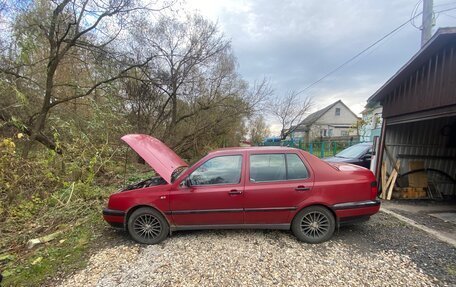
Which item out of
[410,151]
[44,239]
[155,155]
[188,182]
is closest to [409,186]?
[410,151]

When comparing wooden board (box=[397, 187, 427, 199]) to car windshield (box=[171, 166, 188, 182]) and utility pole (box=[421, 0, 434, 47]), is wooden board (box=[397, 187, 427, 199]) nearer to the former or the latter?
utility pole (box=[421, 0, 434, 47])

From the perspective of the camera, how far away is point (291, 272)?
3107 mm

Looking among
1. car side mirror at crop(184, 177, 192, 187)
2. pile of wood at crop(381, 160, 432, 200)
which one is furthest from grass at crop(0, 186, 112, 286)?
pile of wood at crop(381, 160, 432, 200)

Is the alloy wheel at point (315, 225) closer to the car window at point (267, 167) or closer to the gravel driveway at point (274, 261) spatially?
the gravel driveway at point (274, 261)

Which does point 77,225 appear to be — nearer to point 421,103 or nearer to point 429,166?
point 421,103

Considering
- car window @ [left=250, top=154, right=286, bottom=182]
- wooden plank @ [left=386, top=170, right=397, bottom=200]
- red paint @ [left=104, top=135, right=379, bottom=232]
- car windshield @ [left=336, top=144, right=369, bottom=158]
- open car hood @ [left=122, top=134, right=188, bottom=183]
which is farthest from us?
car windshield @ [left=336, top=144, right=369, bottom=158]

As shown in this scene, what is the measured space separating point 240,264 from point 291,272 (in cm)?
67

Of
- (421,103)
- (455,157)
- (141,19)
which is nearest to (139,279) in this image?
(421,103)

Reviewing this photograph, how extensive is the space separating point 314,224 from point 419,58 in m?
4.20

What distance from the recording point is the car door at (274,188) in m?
3.79

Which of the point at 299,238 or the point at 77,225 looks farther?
the point at 77,225

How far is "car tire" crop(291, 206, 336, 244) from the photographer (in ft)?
12.5

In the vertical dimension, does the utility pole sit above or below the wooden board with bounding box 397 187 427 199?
above

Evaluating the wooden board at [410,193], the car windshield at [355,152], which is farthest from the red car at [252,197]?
the car windshield at [355,152]
